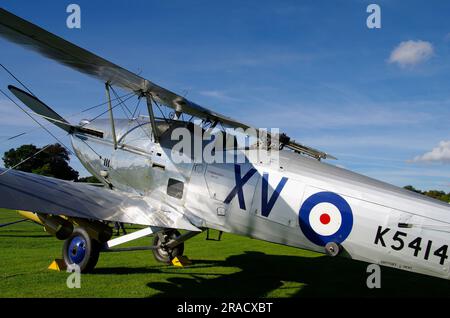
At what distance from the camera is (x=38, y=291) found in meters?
5.40

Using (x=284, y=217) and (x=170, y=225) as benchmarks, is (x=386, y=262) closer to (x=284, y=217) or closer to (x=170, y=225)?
(x=284, y=217)

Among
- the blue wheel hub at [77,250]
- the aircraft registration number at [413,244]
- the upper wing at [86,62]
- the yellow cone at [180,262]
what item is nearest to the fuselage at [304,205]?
the aircraft registration number at [413,244]

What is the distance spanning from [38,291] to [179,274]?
104 inches

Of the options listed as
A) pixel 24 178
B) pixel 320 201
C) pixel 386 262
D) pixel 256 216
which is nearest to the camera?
pixel 386 262

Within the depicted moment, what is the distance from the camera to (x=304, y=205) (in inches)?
199

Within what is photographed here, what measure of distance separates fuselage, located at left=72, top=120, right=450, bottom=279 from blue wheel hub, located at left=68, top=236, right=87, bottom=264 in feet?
4.24

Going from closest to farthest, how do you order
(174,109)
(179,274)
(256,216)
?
(256,216) → (174,109) → (179,274)

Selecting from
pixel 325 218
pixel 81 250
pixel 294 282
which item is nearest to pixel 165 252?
pixel 81 250

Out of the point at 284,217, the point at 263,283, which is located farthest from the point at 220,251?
the point at 284,217

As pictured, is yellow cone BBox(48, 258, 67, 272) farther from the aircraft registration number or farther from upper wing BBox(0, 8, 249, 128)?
the aircraft registration number

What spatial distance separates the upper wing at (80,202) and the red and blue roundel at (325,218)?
5.81ft

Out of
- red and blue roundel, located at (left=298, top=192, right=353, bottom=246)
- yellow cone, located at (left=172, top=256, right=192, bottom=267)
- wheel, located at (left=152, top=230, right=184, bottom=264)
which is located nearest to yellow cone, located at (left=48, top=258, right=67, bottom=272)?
wheel, located at (left=152, top=230, right=184, bottom=264)

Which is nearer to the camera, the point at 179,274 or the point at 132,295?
the point at 132,295

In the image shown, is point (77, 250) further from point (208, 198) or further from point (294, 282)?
point (294, 282)
